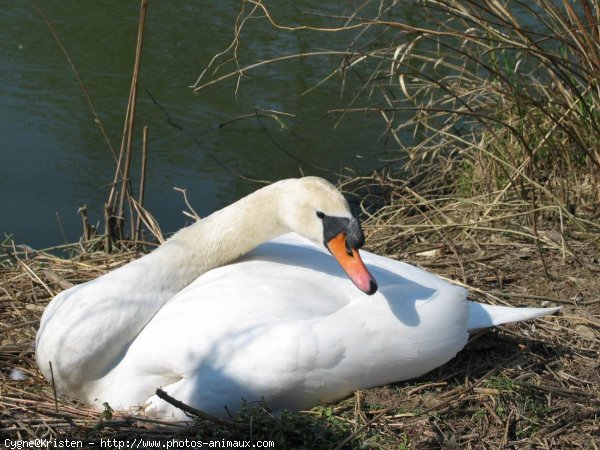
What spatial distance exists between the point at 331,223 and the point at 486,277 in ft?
5.04

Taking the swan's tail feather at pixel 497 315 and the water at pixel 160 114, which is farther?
the water at pixel 160 114

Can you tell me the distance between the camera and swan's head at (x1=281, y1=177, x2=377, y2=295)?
4012 millimetres

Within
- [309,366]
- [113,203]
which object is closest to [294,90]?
[113,203]

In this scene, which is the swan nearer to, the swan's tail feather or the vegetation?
the swan's tail feather

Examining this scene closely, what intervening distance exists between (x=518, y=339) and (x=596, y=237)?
1.32 m

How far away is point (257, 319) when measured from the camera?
393 cm

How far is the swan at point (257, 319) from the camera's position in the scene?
3854 millimetres

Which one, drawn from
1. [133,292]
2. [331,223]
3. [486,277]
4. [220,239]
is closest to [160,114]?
[486,277]

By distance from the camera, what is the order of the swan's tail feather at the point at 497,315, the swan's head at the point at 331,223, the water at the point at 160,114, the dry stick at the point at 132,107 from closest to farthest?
the swan's head at the point at 331,223 < the swan's tail feather at the point at 497,315 < the dry stick at the point at 132,107 < the water at the point at 160,114

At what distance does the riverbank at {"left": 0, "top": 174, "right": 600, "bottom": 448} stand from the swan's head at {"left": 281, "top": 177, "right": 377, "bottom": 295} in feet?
1.68

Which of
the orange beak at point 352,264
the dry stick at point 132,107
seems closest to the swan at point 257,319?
the orange beak at point 352,264

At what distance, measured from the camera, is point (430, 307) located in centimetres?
402

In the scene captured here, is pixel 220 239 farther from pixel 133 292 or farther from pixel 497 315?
pixel 497 315

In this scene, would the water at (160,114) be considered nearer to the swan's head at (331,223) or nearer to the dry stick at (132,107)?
the dry stick at (132,107)
